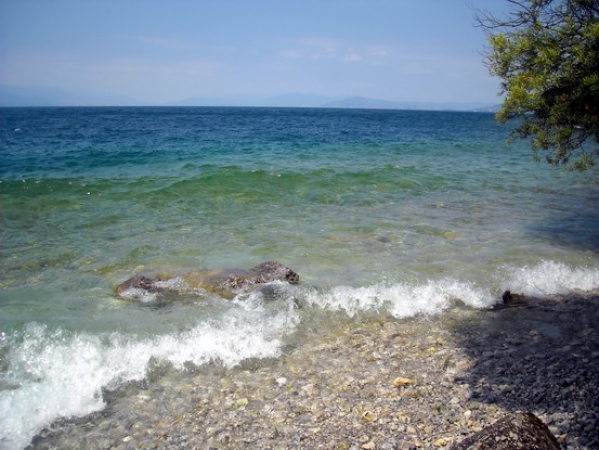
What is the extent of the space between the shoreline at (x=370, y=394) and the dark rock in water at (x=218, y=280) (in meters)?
1.88

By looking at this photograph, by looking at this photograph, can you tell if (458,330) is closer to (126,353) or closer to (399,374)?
(399,374)

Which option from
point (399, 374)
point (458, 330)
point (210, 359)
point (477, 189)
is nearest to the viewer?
point (399, 374)

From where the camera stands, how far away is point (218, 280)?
870 centimetres

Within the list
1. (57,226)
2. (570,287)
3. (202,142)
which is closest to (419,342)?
(570,287)

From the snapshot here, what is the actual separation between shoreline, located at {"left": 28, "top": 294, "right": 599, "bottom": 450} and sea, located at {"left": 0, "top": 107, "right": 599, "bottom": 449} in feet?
1.58

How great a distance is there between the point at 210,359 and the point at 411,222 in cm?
880

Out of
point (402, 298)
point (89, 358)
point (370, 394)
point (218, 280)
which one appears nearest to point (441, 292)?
point (402, 298)

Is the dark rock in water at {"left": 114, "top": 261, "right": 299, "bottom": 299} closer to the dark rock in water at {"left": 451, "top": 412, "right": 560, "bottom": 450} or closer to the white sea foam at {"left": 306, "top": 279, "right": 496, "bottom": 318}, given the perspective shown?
the white sea foam at {"left": 306, "top": 279, "right": 496, "bottom": 318}

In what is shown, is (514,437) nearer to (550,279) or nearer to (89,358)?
(89,358)

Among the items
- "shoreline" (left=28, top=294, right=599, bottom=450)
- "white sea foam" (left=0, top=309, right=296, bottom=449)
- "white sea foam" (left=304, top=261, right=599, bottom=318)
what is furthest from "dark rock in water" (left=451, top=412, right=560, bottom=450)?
"white sea foam" (left=304, top=261, right=599, bottom=318)

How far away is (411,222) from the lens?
1348cm

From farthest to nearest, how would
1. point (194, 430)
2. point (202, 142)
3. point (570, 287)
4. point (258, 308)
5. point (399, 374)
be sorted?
point (202, 142), point (570, 287), point (258, 308), point (399, 374), point (194, 430)

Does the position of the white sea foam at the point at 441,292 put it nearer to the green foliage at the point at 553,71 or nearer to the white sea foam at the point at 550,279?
the white sea foam at the point at 550,279

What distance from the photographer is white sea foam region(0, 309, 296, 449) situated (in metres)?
5.23
